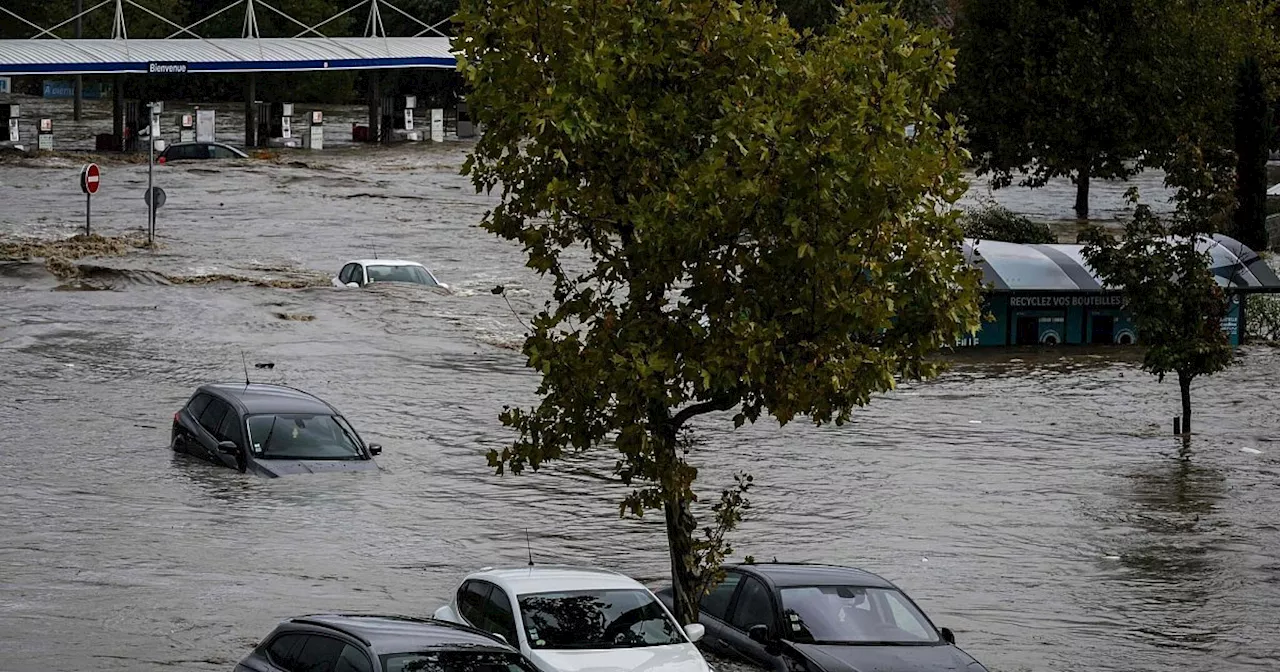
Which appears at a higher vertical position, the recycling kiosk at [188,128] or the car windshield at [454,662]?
the recycling kiosk at [188,128]

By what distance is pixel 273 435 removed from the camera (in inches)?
902

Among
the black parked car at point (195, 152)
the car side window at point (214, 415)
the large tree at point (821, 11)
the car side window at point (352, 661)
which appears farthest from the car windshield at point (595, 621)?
the large tree at point (821, 11)

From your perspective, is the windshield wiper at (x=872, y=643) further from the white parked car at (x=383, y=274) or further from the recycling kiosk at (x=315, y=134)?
the recycling kiosk at (x=315, y=134)

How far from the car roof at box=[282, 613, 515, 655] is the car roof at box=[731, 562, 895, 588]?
3423 mm

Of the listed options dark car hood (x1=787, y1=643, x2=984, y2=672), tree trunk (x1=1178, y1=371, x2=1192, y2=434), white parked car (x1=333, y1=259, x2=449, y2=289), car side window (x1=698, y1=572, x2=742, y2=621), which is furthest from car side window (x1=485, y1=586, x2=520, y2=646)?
white parked car (x1=333, y1=259, x2=449, y2=289)

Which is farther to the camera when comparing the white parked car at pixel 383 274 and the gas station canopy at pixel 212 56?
the gas station canopy at pixel 212 56

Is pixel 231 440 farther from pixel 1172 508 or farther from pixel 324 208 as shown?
pixel 324 208

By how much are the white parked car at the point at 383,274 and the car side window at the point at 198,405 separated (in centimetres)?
1671

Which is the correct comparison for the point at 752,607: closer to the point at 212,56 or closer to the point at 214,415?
the point at 214,415

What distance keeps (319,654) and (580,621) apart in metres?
2.42

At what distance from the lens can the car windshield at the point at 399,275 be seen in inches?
1634

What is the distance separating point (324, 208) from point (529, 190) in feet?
141

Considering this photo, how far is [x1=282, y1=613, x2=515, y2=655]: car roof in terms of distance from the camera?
10.8 meters

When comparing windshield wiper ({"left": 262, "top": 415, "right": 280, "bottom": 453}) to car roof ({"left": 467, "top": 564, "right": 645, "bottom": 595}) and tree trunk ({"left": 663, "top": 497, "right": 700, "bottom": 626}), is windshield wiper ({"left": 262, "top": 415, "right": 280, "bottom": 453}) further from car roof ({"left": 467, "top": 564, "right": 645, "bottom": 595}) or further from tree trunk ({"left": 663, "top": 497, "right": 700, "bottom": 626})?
tree trunk ({"left": 663, "top": 497, "right": 700, "bottom": 626})
